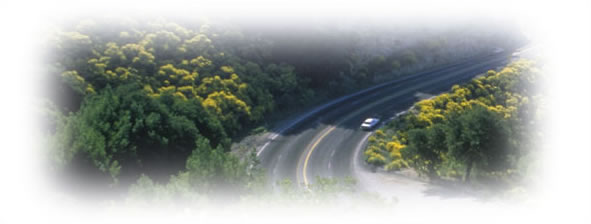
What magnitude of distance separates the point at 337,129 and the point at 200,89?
1502cm

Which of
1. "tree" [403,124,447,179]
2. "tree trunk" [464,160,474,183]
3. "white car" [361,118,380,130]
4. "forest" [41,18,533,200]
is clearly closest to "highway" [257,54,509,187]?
"white car" [361,118,380,130]

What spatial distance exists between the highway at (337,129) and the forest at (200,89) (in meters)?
2.56

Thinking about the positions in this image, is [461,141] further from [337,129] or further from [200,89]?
[200,89]

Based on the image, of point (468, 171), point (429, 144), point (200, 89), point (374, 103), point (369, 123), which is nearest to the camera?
point (468, 171)

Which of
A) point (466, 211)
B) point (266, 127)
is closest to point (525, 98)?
point (466, 211)

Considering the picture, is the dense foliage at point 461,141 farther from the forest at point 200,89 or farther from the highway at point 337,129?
the highway at point 337,129

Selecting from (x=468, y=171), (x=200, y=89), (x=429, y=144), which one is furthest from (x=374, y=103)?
(x=468, y=171)

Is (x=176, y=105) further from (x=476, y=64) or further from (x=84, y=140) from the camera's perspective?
(x=476, y=64)

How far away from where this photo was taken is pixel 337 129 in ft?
150

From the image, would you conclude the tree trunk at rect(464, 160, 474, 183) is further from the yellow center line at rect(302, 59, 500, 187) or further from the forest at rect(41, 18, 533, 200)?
the yellow center line at rect(302, 59, 500, 187)

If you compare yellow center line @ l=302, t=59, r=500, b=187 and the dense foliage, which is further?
yellow center line @ l=302, t=59, r=500, b=187

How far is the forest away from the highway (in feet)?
8.41

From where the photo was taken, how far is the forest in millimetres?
20031

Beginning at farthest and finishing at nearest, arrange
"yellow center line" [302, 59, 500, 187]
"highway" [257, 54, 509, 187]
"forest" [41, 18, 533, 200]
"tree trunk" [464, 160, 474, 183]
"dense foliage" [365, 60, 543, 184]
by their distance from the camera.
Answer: "yellow center line" [302, 59, 500, 187]
"highway" [257, 54, 509, 187]
"tree trunk" [464, 160, 474, 183]
"dense foliage" [365, 60, 543, 184]
"forest" [41, 18, 533, 200]
